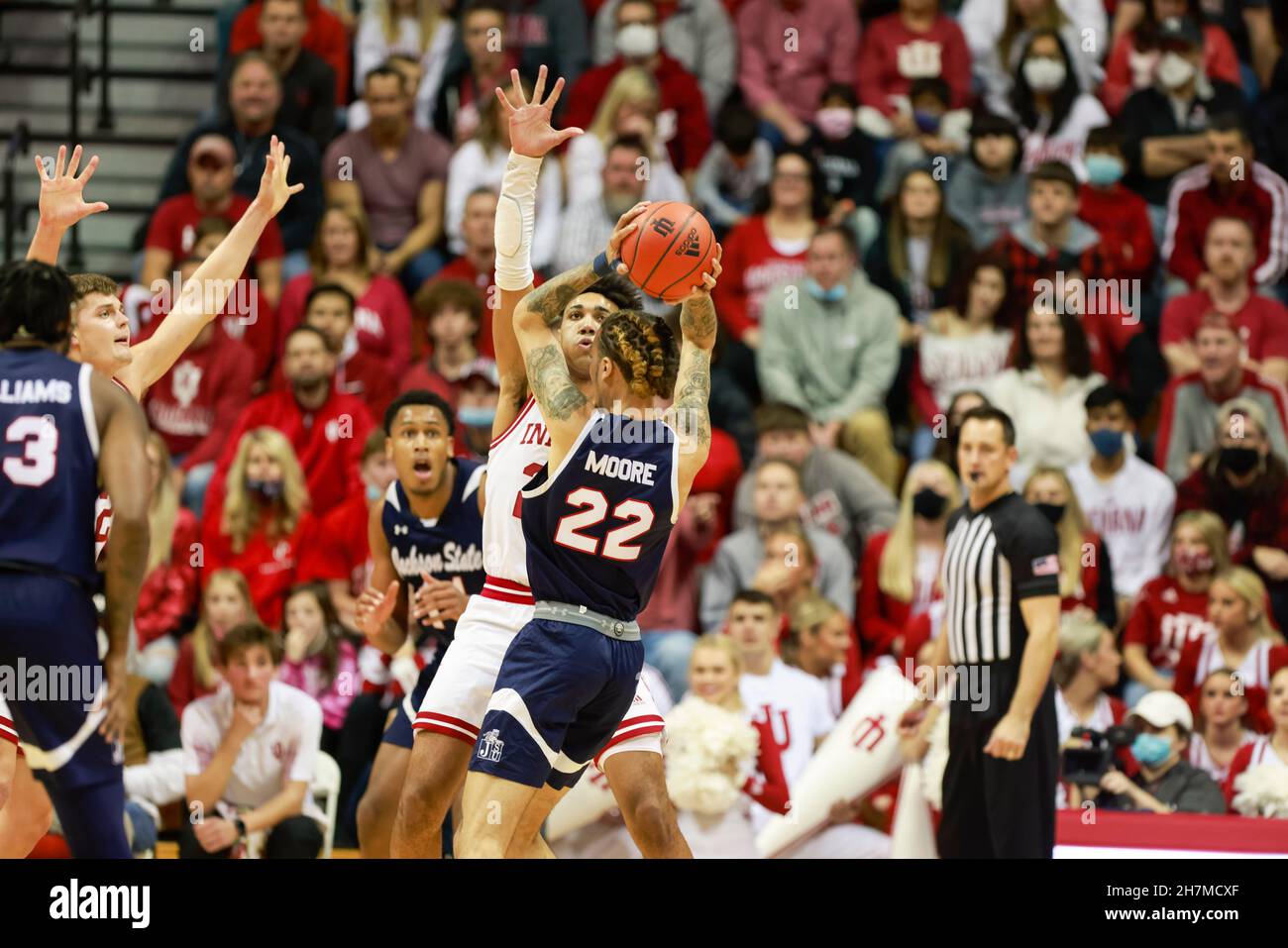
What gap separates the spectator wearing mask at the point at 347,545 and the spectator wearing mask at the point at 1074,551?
11.1 ft

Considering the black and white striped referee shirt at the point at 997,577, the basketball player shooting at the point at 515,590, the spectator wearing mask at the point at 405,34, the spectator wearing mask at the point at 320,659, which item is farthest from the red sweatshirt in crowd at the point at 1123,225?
the basketball player shooting at the point at 515,590

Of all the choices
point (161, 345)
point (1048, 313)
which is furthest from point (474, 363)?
point (161, 345)

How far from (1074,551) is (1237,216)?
304 cm

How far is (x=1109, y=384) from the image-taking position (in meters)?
11.2

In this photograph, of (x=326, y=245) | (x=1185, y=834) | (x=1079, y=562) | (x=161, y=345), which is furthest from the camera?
(x=326, y=245)

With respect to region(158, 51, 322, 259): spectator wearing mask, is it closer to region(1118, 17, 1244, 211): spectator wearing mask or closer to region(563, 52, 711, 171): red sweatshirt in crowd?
region(563, 52, 711, 171): red sweatshirt in crowd

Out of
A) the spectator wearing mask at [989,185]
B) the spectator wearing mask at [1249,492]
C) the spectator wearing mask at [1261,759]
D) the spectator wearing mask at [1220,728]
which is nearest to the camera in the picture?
the spectator wearing mask at [1261,759]

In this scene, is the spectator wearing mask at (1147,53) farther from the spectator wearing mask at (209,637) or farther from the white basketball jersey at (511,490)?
the white basketball jersey at (511,490)

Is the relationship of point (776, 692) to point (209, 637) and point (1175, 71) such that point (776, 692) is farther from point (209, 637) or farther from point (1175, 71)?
point (1175, 71)

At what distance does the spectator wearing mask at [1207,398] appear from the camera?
448 inches

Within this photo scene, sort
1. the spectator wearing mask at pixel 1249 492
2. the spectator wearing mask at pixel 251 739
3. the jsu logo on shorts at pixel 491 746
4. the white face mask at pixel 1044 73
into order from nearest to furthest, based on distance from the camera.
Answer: the jsu logo on shorts at pixel 491 746 < the spectator wearing mask at pixel 251 739 < the spectator wearing mask at pixel 1249 492 < the white face mask at pixel 1044 73

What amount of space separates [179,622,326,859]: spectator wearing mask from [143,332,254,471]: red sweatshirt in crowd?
2231 mm

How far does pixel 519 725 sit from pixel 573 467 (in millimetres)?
813

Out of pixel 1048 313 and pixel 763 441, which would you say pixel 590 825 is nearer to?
pixel 763 441
